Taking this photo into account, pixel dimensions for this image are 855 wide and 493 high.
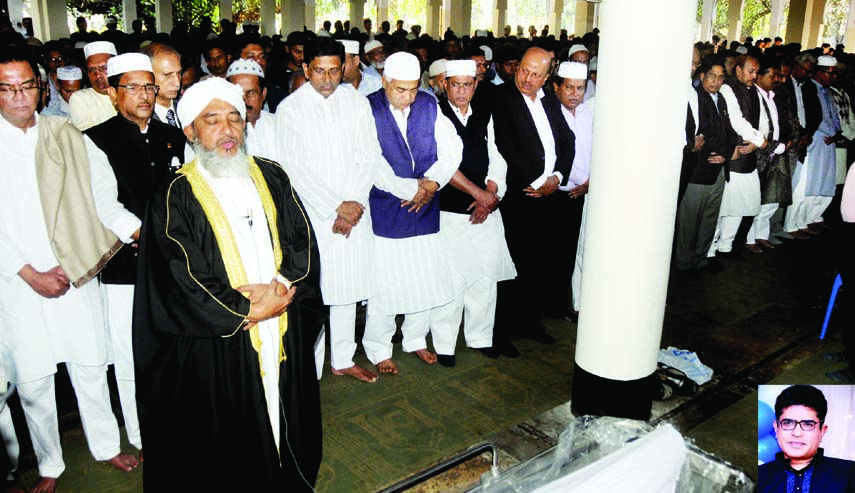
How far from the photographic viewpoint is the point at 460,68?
166 inches

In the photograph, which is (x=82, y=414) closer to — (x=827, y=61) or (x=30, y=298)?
(x=30, y=298)

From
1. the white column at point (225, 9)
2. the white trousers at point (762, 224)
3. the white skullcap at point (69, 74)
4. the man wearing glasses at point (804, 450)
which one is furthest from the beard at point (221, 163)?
the white column at point (225, 9)

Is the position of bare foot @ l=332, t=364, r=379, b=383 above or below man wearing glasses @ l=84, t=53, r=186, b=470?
below

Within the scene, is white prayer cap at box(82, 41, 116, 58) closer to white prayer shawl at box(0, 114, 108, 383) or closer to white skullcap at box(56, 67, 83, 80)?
white skullcap at box(56, 67, 83, 80)

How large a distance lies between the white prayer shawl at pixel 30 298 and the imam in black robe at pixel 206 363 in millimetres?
556

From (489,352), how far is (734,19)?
26811 mm

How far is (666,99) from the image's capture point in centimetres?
303

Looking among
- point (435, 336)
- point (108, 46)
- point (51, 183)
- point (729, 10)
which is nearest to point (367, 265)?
point (435, 336)

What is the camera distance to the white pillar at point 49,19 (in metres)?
14.7

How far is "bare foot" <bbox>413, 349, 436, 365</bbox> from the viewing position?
14.5 feet

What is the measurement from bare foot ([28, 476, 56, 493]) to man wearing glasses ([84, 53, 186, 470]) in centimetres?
44

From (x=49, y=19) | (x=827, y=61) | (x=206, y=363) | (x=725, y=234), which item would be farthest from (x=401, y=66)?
(x=49, y=19)

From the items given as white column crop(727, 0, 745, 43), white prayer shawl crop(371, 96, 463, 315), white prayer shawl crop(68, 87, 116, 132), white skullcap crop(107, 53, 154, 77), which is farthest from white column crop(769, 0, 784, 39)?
white skullcap crop(107, 53, 154, 77)

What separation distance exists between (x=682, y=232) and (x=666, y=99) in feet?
11.8
